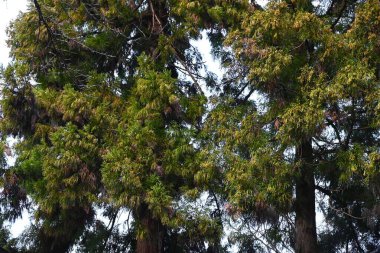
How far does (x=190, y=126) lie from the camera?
8945 mm

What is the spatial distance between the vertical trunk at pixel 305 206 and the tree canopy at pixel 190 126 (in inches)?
0.8

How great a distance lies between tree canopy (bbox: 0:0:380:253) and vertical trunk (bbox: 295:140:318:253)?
0.02 meters

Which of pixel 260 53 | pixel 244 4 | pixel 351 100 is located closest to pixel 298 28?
pixel 260 53

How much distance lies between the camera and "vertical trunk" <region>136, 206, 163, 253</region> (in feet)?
26.6

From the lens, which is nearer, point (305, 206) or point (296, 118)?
point (296, 118)

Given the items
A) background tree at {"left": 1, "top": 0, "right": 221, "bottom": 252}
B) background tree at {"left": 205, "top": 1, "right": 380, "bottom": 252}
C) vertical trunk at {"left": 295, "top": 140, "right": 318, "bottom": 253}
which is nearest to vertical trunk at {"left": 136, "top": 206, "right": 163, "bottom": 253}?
background tree at {"left": 1, "top": 0, "right": 221, "bottom": 252}

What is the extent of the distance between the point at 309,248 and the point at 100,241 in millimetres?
3985

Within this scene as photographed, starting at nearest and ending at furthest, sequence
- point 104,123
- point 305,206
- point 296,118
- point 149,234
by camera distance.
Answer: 1. point 296,118
2. point 149,234
3. point 305,206
4. point 104,123

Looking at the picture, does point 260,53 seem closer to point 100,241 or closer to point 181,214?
point 181,214

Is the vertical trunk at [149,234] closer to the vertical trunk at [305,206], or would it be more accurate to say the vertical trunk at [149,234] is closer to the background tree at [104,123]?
the background tree at [104,123]

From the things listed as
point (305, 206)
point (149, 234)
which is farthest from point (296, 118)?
point (149, 234)

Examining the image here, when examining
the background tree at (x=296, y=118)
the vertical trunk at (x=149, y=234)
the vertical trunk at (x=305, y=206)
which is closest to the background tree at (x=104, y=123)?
the vertical trunk at (x=149, y=234)

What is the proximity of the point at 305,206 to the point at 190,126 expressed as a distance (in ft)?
7.24

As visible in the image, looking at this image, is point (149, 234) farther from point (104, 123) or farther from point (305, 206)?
point (305, 206)
